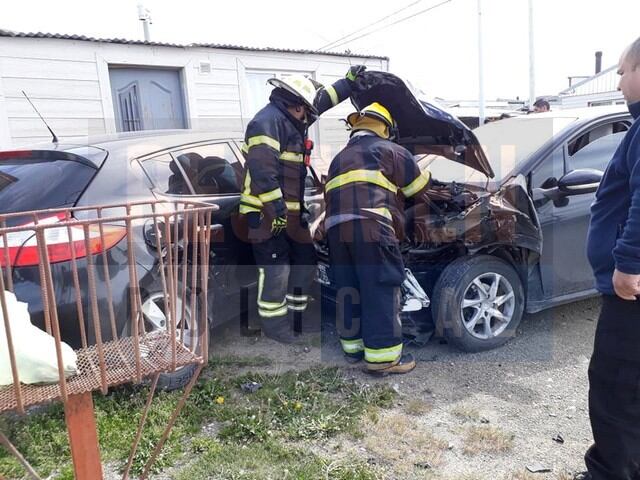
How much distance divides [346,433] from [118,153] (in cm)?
205

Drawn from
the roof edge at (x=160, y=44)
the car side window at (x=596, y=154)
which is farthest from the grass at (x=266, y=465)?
the roof edge at (x=160, y=44)

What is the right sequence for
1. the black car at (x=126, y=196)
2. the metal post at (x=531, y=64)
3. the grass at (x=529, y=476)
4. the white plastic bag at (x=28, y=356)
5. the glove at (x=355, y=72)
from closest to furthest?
the white plastic bag at (x=28, y=356), the grass at (x=529, y=476), the black car at (x=126, y=196), the glove at (x=355, y=72), the metal post at (x=531, y=64)

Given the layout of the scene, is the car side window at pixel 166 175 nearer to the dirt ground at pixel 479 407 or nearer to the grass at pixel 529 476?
the dirt ground at pixel 479 407

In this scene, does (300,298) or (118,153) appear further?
(300,298)

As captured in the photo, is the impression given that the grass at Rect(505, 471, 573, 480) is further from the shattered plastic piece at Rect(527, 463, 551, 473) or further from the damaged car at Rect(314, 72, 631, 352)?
the damaged car at Rect(314, 72, 631, 352)

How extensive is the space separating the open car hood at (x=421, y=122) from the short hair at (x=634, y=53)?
1.59 meters

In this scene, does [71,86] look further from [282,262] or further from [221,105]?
[282,262]

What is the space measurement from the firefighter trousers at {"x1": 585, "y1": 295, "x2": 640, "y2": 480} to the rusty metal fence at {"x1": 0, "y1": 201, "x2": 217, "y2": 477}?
1.52 metres

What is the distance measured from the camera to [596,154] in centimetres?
404

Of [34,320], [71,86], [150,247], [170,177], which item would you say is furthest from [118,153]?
[71,86]

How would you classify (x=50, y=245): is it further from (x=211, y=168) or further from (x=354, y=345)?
(x=354, y=345)

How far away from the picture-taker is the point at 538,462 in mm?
2465

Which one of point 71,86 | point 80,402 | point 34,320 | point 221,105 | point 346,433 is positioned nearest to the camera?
point 80,402

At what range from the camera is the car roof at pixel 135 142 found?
3170mm
